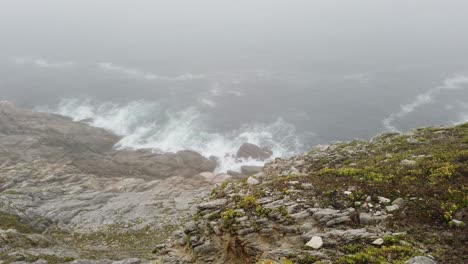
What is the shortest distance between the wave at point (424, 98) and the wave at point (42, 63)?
11194cm

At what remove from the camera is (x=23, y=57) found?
14012 cm

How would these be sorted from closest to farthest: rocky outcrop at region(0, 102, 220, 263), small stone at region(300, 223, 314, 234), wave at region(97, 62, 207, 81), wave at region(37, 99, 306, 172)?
small stone at region(300, 223, 314, 234), rocky outcrop at region(0, 102, 220, 263), wave at region(37, 99, 306, 172), wave at region(97, 62, 207, 81)

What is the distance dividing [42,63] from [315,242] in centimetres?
14417

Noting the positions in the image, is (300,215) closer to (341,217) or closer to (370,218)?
A: (341,217)

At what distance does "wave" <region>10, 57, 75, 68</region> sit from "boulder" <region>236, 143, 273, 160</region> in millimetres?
89669

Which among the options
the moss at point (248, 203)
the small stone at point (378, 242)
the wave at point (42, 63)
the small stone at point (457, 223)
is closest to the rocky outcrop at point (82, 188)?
the moss at point (248, 203)

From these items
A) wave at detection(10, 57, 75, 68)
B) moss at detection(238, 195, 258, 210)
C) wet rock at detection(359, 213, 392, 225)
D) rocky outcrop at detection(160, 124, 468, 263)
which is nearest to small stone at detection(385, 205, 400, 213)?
rocky outcrop at detection(160, 124, 468, 263)

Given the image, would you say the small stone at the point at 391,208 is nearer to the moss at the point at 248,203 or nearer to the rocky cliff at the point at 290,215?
the rocky cliff at the point at 290,215

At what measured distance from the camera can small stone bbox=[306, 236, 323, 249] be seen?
14586 mm

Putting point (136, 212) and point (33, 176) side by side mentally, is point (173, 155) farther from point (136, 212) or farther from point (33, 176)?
point (136, 212)

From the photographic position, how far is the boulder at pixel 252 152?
72.1 m

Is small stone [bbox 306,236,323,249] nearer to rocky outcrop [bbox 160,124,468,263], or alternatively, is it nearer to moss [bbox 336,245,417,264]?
rocky outcrop [bbox 160,124,468,263]

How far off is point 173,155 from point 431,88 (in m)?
77.8

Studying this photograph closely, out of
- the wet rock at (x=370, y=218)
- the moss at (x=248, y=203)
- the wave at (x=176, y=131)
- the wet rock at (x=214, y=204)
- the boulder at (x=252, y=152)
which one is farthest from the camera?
the wave at (x=176, y=131)
